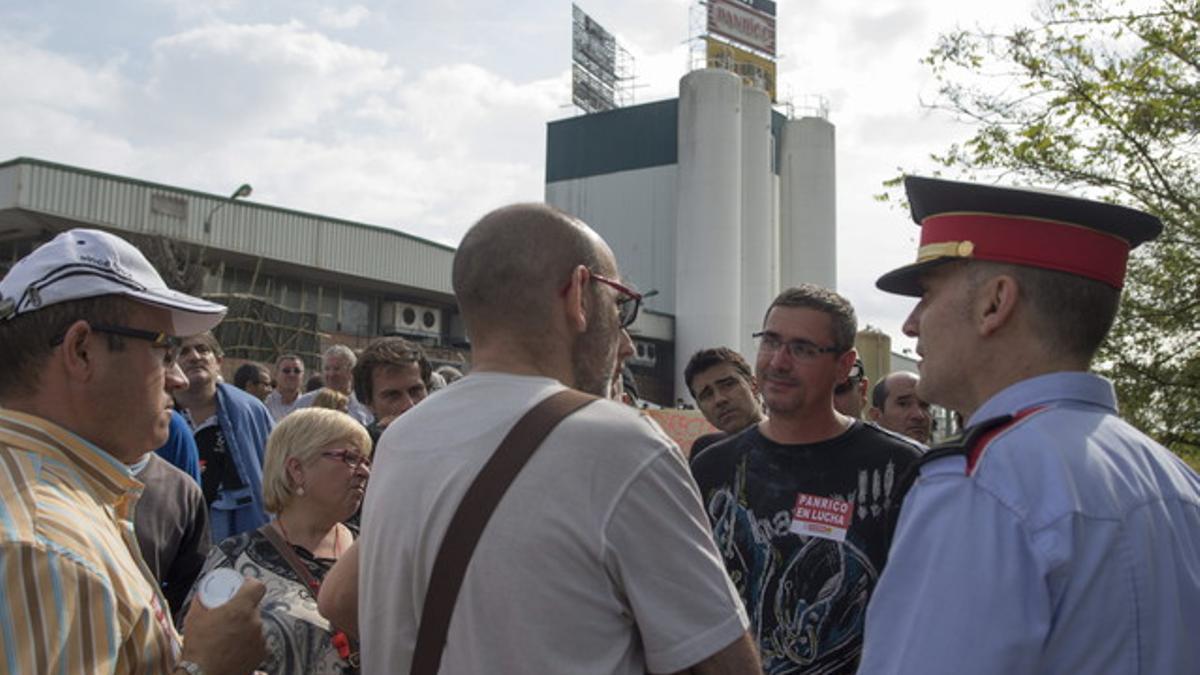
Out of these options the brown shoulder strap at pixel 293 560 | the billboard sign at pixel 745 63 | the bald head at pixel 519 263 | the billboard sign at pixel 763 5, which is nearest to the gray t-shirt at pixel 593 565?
the bald head at pixel 519 263

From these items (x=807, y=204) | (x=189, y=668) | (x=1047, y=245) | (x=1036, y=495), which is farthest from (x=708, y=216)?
(x=1036, y=495)

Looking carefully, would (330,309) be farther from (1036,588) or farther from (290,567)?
(1036,588)

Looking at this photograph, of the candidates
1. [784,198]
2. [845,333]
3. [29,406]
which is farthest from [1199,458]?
[784,198]

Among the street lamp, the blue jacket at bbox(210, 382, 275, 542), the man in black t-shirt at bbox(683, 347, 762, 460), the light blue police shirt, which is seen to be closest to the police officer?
the light blue police shirt

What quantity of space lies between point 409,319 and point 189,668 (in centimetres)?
3616

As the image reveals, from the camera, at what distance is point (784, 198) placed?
55344 millimetres

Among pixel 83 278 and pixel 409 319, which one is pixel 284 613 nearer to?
pixel 83 278

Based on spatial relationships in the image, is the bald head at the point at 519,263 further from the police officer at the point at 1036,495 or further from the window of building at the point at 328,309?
the window of building at the point at 328,309

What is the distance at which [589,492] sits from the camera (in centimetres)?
194

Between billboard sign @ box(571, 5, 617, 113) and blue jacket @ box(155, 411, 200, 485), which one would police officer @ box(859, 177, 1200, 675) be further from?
billboard sign @ box(571, 5, 617, 113)

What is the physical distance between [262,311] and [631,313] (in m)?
27.9

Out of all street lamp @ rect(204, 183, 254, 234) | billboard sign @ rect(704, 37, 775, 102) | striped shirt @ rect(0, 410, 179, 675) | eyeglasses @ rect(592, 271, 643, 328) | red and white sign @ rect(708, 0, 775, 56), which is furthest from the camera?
red and white sign @ rect(708, 0, 775, 56)

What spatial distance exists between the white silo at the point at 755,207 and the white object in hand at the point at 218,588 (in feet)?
158

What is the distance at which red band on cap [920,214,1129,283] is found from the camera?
2.00m
